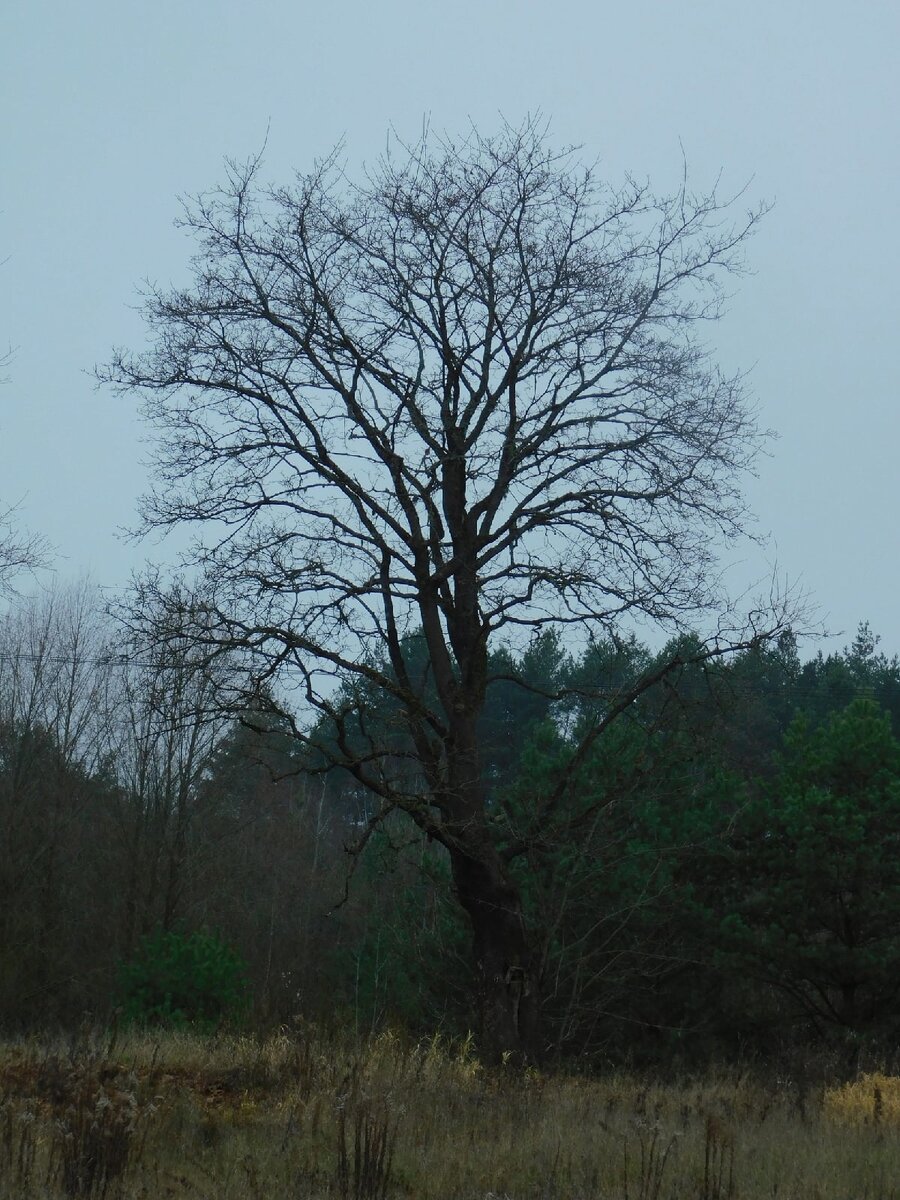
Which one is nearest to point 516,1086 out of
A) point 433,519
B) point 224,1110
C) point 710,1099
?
point 710,1099

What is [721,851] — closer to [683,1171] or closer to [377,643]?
[377,643]

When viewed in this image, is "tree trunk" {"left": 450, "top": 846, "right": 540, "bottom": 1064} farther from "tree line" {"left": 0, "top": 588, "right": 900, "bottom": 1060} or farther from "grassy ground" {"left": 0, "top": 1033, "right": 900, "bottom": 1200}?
"grassy ground" {"left": 0, "top": 1033, "right": 900, "bottom": 1200}

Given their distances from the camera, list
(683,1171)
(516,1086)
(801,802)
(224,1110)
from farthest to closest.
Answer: (801,802), (516,1086), (224,1110), (683,1171)

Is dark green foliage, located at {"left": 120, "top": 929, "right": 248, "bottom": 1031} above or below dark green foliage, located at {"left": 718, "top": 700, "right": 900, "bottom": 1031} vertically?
below

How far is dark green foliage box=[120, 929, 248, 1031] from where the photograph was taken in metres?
17.9

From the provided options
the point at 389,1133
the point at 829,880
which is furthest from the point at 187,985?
the point at 389,1133

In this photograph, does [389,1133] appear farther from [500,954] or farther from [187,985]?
[187,985]

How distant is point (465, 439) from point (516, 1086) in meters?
7.19

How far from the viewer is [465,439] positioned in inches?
579

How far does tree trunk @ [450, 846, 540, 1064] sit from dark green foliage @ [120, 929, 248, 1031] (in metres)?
4.89

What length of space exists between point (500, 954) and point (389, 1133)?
644 cm

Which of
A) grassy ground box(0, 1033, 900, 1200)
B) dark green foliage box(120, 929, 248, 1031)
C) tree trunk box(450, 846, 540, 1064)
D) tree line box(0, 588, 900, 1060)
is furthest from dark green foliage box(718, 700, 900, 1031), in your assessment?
grassy ground box(0, 1033, 900, 1200)

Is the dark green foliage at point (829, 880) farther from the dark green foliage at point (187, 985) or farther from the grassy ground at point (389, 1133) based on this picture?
the grassy ground at point (389, 1133)

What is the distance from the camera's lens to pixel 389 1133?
305 inches
